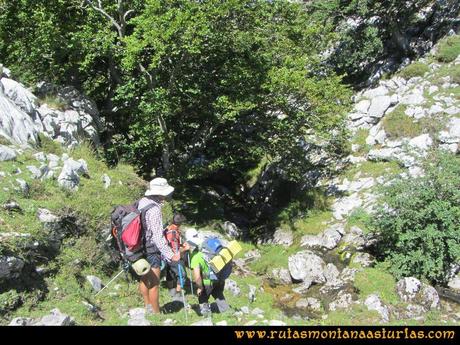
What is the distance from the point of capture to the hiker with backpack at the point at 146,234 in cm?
749

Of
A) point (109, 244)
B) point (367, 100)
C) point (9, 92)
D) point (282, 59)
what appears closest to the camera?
point (109, 244)

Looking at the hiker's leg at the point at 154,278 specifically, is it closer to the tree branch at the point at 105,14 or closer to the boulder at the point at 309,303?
the boulder at the point at 309,303

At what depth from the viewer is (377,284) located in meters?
13.7

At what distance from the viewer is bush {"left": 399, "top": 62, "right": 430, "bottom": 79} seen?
24203mm

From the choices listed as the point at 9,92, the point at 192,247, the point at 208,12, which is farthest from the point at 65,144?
the point at 192,247

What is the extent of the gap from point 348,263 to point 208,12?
31.3 ft

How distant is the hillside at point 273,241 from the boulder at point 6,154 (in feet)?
0.09

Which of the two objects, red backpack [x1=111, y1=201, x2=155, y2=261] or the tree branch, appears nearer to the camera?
red backpack [x1=111, y1=201, x2=155, y2=261]

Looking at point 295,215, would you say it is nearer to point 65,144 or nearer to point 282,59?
point 282,59

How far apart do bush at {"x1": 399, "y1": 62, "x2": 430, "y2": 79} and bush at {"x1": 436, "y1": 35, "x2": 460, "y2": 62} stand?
954mm

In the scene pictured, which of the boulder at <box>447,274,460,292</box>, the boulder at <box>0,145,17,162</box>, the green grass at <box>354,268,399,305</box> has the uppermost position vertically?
the boulder at <box>0,145,17,162</box>

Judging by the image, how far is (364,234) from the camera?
16.3m

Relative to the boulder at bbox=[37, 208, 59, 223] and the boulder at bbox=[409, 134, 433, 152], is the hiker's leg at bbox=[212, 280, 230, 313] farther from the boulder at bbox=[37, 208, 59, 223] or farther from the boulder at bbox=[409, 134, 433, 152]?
the boulder at bbox=[409, 134, 433, 152]

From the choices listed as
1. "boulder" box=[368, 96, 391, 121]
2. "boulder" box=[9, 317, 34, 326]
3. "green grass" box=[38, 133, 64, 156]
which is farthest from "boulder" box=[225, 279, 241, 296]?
"boulder" box=[368, 96, 391, 121]
